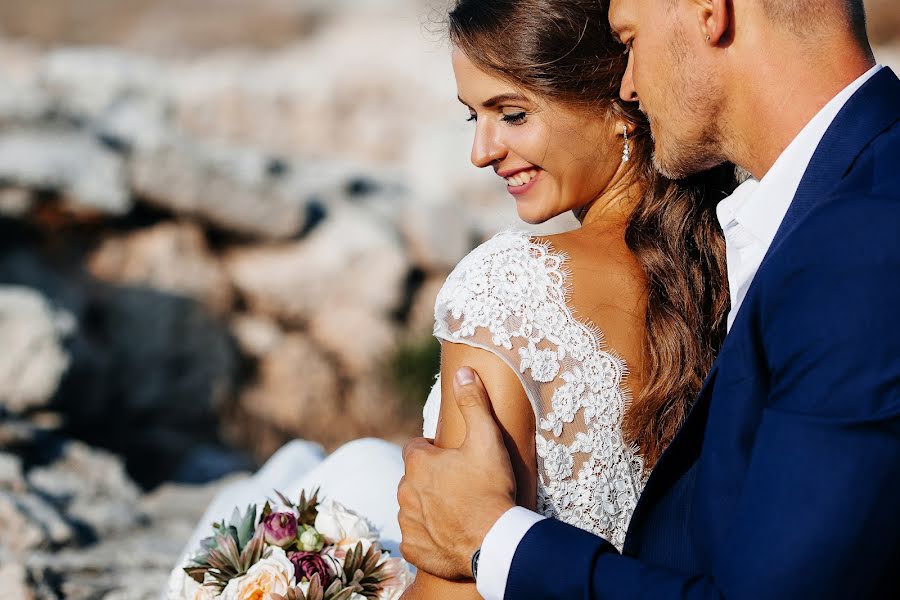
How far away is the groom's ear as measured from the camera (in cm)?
160

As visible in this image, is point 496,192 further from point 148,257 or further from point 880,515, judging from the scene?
point 880,515

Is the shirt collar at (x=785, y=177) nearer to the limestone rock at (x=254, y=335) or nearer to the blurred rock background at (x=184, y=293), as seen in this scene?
the blurred rock background at (x=184, y=293)

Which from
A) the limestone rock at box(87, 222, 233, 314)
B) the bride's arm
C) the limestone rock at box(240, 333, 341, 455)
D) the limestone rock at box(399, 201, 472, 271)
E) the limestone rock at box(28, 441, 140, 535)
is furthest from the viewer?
the limestone rock at box(399, 201, 472, 271)

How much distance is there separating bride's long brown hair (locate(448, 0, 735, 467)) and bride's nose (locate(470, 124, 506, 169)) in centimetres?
15

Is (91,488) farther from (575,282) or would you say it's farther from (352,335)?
(575,282)

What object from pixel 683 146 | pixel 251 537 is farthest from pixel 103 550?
pixel 683 146

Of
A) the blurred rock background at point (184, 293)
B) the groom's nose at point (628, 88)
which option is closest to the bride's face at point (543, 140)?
the groom's nose at point (628, 88)

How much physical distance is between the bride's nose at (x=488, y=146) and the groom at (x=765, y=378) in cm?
34

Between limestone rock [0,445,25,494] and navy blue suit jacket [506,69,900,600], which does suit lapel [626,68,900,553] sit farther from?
limestone rock [0,445,25,494]

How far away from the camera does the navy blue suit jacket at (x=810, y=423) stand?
1.21 meters

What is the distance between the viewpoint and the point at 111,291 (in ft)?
22.8

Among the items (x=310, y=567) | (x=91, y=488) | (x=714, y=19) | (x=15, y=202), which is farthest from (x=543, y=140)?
(x=15, y=202)

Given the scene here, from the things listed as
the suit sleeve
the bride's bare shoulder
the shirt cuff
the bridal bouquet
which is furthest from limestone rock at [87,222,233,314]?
the suit sleeve

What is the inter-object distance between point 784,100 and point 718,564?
78 cm
